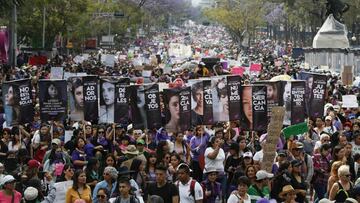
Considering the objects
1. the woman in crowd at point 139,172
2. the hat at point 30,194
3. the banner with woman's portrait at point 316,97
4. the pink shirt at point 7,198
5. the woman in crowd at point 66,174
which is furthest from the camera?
the banner with woman's portrait at point 316,97

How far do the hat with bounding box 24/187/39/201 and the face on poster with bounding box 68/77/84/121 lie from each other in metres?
5.97

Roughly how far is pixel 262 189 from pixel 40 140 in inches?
211

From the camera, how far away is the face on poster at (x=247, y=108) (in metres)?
17.0

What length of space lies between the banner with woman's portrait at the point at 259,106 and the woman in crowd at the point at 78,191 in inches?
217

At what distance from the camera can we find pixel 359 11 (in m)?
85.9

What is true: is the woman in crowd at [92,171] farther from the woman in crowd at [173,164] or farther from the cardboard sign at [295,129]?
the cardboard sign at [295,129]

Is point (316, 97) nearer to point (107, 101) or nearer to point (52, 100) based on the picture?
point (107, 101)

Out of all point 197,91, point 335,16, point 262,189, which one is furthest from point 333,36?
point 262,189

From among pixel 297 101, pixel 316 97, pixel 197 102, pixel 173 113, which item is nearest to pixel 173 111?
pixel 173 113

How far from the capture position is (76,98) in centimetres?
1761

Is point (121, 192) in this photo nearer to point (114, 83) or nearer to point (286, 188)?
point (286, 188)

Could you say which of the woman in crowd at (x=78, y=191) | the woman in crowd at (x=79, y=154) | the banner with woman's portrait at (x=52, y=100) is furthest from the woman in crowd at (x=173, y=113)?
the woman in crowd at (x=78, y=191)

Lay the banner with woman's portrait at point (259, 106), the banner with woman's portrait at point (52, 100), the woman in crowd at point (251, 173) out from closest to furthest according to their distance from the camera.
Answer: the woman in crowd at point (251, 173) < the banner with woman's portrait at point (52, 100) < the banner with woman's portrait at point (259, 106)

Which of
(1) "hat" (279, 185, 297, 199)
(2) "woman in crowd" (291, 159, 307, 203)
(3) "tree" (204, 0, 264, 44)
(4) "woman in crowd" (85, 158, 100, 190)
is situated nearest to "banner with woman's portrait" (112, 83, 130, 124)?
(4) "woman in crowd" (85, 158, 100, 190)
